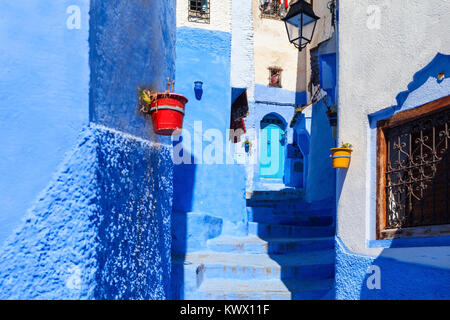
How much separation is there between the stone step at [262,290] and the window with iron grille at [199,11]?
622 centimetres

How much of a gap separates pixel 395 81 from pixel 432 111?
2.00 ft

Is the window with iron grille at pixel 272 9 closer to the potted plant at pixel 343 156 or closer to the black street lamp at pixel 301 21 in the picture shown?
the black street lamp at pixel 301 21

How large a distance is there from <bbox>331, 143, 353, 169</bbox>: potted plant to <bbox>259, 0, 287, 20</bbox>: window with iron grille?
11.1 metres

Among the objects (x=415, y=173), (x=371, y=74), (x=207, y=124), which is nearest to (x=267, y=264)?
(x=415, y=173)

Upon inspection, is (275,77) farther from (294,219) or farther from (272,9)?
(294,219)

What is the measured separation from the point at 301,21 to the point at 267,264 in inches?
156

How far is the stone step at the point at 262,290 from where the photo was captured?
593 cm

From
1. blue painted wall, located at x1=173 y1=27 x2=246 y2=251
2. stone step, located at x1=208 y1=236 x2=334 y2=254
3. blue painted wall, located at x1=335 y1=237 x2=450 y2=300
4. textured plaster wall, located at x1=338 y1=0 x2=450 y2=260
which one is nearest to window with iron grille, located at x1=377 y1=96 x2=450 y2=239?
textured plaster wall, located at x1=338 y1=0 x2=450 y2=260

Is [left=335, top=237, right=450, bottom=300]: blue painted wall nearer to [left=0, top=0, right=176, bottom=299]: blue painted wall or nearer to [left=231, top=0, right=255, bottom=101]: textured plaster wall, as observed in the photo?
[left=0, top=0, right=176, bottom=299]: blue painted wall

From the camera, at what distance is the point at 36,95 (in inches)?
84.5

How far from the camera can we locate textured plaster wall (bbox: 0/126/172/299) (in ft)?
6.77

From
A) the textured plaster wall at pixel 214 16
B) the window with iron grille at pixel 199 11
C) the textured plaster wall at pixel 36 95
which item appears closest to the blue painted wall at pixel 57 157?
the textured plaster wall at pixel 36 95

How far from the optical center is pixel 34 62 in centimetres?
216
